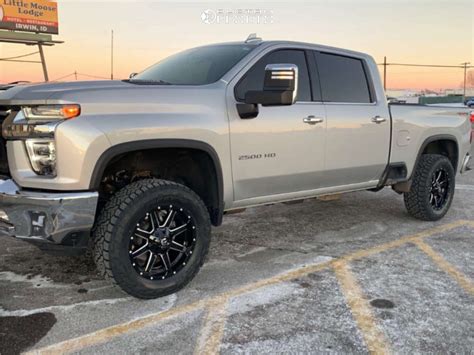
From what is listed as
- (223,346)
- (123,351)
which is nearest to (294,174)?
(223,346)

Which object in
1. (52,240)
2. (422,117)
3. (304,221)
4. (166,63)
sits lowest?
(304,221)

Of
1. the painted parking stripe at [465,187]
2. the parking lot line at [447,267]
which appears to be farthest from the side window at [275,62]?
the painted parking stripe at [465,187]

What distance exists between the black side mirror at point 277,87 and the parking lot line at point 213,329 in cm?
156

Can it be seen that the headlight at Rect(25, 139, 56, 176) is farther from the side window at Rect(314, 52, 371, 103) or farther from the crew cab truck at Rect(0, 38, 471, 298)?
the side window at Rect(314, 52, 371, 103)

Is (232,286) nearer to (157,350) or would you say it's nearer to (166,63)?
(157,350)

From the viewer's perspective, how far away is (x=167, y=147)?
3668 millimetres

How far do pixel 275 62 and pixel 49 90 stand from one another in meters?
2.04

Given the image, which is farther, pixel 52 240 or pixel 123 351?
pixel 52 240

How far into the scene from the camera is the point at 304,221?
626cm

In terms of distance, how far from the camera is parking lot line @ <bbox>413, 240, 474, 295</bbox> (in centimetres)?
408

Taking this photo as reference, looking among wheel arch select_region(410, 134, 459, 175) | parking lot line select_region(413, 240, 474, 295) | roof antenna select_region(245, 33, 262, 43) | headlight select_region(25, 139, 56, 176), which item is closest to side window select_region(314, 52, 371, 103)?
roof antenna select_region(245, 33, 262, 43)

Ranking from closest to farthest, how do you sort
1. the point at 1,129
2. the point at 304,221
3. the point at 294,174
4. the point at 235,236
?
1. the point at 1,129
2. the point at 294,174
3. the point at 235,236
4. the point at 304,221

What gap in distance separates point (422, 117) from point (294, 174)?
2235 mm

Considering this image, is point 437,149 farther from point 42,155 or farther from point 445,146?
→ point 42,155
